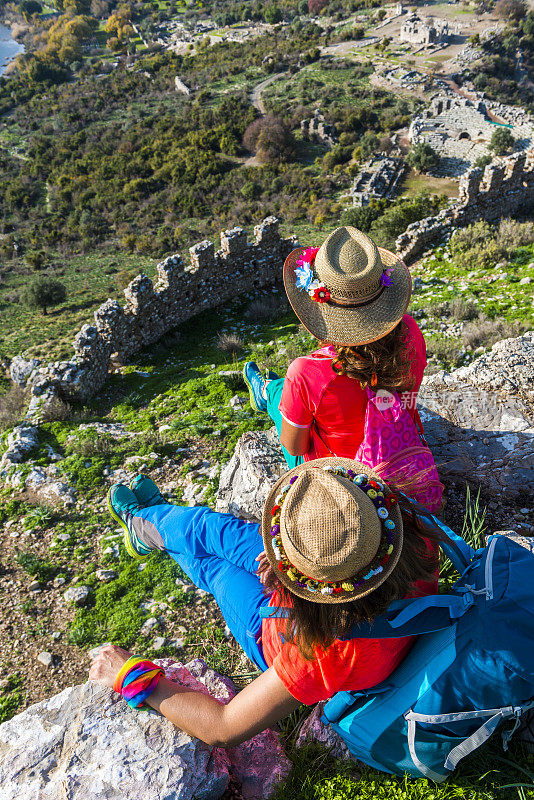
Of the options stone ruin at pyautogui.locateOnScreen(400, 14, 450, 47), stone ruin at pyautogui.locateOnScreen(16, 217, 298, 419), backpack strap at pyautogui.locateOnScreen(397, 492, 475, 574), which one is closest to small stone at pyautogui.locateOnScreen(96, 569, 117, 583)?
backpack strap at pyautogui.locateOnScreen(397, 492, 475, 574)

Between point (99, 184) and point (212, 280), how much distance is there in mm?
23703

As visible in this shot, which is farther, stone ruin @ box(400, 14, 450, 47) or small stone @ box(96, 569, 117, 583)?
stone ruin @ box(400, 14, 450, 47)

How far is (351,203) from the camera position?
20.5 m

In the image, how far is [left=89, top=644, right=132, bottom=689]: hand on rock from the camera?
2.68 metres

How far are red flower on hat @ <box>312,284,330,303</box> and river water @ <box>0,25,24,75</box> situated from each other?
7828cm

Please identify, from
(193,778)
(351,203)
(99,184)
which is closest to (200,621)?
(193,778)

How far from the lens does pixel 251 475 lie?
4215 mm

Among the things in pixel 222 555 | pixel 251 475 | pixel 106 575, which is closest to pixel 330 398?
pixel 222 555

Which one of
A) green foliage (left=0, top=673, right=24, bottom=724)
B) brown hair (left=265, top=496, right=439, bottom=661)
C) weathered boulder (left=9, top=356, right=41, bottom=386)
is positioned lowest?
weathered boulder (left=9, top=356, right=41, bottom=386)

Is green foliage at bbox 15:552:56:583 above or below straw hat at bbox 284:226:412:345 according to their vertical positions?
below

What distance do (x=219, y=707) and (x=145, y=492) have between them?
1.97 m

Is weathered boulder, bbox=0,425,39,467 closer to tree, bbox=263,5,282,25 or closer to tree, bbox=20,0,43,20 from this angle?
tree, bbox=263,5,282,25

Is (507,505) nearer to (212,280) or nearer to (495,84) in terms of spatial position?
(212,280)

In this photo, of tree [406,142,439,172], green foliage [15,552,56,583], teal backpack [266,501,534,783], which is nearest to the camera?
teal backpack [266,501,534,783]
